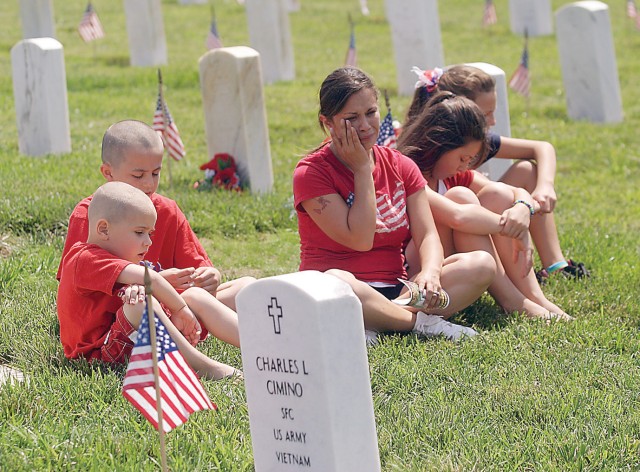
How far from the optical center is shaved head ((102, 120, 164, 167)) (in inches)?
183

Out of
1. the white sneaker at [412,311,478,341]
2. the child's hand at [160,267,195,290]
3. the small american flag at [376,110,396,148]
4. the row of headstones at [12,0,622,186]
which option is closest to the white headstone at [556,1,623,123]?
the row of headstones at [12,0,622,186]

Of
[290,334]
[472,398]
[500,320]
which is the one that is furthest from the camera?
[500,320]

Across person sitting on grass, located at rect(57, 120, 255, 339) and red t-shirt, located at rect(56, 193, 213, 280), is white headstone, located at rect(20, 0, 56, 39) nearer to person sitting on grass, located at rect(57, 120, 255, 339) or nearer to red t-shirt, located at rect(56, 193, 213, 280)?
person sitting on grass, located at rect(57, 120, 255, 339)

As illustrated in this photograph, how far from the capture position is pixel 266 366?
314 cm

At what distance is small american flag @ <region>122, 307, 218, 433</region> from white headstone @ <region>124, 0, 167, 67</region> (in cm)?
1158

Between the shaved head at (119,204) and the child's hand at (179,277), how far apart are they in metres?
0.29

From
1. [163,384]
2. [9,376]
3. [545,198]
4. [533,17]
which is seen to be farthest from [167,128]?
[533,17]

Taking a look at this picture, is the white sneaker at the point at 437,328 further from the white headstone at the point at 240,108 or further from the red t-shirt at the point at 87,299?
the white headstone at the point at 240,108

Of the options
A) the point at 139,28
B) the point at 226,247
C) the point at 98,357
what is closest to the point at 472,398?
the point at 98,357

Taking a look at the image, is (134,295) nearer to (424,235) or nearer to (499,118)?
(424,235)

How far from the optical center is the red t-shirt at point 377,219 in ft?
15.8

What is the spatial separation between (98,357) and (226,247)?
2357 mm

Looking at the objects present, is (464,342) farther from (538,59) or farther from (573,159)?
(538,59)

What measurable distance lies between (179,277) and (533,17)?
15.0 meters
